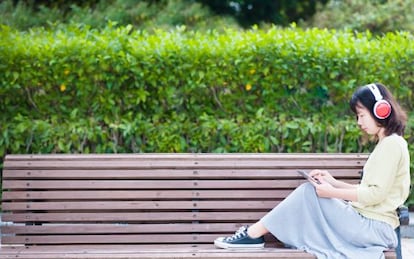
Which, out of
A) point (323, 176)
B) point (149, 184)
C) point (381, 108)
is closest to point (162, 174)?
point (149, 184)

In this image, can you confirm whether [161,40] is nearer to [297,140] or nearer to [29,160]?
[297,140]

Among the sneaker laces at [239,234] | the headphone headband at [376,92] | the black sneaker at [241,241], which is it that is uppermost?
the headphone headband at [376,92]

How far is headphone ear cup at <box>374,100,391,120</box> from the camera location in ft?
14.2

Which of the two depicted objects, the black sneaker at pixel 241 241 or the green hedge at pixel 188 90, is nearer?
the black sneaker at pixel 241 241

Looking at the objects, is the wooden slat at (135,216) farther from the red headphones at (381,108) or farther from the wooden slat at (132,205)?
the red headphones at (381,108)

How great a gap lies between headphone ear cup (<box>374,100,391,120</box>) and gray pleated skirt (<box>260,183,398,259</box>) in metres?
0.57

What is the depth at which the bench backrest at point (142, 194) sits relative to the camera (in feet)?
15.7

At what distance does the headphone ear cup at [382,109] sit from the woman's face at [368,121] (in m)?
0.05

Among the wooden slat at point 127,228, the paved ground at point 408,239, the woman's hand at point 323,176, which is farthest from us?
the paved ground at point 408,239

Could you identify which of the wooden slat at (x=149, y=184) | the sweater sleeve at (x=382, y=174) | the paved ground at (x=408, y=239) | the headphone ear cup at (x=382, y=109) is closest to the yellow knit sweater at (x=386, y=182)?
the sweater sleeve at (x=382, y=174)

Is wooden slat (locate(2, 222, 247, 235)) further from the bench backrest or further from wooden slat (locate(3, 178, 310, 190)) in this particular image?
wooden slat (locate(3, 178, 310, 190))

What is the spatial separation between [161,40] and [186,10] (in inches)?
142

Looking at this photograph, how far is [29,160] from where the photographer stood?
16.0 feet

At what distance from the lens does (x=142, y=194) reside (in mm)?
4852
